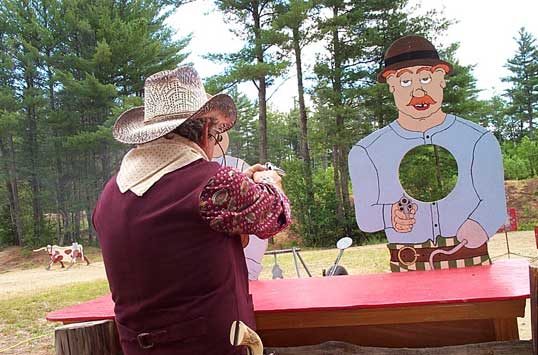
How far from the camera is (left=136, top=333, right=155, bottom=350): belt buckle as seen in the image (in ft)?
3.24

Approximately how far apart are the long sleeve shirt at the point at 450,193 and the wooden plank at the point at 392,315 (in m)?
0.47

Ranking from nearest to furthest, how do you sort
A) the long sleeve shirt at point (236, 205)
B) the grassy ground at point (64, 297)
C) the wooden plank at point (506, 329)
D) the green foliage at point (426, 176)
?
the long sleeve shirt at point (236, 205) → the wooden plank at point (506, 329) → the grassy ground at point (64, 297) → the green foliage at point (426, 176)

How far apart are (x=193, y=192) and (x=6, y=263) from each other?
539 inches

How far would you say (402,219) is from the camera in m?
1.72

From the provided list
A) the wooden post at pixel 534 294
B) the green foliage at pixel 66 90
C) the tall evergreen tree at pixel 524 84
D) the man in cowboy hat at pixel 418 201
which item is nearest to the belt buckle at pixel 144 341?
the wooden post at pixel 534 294

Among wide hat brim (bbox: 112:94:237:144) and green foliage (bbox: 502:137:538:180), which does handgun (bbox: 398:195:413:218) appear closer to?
wide hat brim (bbox: 112:94:237:144)

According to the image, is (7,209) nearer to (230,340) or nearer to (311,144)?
(311,144)

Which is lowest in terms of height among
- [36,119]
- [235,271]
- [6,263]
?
[6,263]

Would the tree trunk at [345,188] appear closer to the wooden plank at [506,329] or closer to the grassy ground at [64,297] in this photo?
the grassy ground at [64,297]

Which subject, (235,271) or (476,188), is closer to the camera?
(235,271)

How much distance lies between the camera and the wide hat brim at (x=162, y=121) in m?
1.05

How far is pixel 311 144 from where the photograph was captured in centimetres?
1254

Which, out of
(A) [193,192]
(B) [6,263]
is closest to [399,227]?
(A) [193,192]

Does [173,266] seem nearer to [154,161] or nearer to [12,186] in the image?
[154,161]
